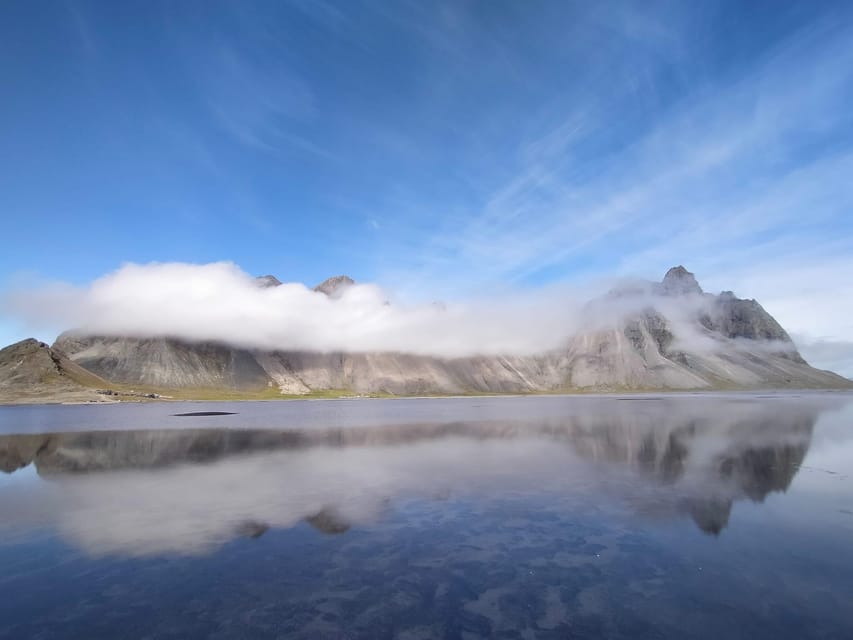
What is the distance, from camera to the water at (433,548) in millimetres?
15906

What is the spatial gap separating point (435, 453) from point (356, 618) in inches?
1493

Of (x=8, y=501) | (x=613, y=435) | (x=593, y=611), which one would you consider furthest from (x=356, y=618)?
(x=613, y=435)

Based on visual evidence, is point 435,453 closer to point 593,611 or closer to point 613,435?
point 613,435

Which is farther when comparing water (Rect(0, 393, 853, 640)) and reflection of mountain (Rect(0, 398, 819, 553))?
reflection of mountain (Rect(0, 398, 819, 553))

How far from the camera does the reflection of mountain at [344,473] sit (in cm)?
2798

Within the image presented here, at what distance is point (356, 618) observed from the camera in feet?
52.3

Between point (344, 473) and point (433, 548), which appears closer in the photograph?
point (433, 548)

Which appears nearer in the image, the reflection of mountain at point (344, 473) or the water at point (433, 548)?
the water at point (433, 548)

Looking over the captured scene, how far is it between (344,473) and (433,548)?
20.6m

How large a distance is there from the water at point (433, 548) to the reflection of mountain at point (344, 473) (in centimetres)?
28

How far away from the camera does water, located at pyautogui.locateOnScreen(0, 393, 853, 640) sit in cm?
1591

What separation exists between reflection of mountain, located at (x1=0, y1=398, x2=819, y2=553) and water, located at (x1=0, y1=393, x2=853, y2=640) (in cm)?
28

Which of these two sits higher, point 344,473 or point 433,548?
point 344,473

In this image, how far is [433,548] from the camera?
2270cm
